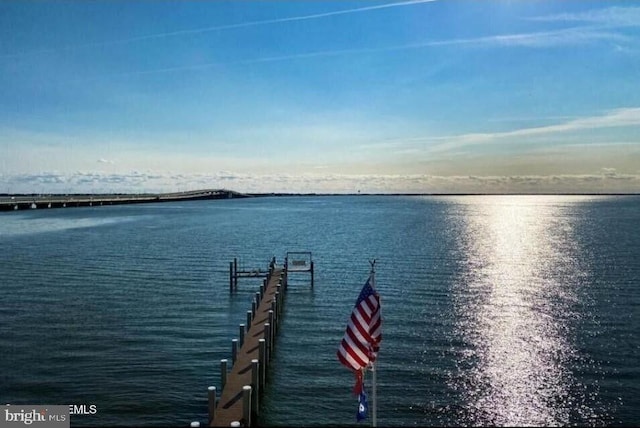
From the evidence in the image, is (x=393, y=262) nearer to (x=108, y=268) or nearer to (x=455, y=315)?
(x=455, y=315)

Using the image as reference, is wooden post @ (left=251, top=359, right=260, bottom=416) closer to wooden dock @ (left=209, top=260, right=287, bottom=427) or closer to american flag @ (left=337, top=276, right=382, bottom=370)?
wooden dock @ (left=209, top=260, right=287, bottom=427)

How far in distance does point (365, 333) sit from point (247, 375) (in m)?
9.11

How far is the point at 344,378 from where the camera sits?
2462 cm

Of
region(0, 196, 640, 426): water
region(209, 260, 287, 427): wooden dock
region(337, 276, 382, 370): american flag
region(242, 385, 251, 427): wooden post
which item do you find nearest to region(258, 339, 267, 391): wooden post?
region(209, 260, 287, 427): wooden dock

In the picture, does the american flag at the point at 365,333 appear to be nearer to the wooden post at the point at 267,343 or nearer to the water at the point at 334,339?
the water at the point at 334,339

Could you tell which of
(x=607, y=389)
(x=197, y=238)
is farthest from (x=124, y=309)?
(x=197, y=238)

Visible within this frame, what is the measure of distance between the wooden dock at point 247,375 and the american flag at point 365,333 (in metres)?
4.09

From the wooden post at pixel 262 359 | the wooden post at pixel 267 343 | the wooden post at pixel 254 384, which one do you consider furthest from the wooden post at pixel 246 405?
the wooden post at pixel 267 343

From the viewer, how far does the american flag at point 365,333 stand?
14.0 m

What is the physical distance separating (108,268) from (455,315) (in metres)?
36.3

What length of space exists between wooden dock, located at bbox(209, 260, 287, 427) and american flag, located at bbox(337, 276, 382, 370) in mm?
4091

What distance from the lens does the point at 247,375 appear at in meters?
21.4

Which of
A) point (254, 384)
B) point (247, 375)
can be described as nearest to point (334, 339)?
point (247, 375)

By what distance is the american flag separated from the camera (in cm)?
1399
